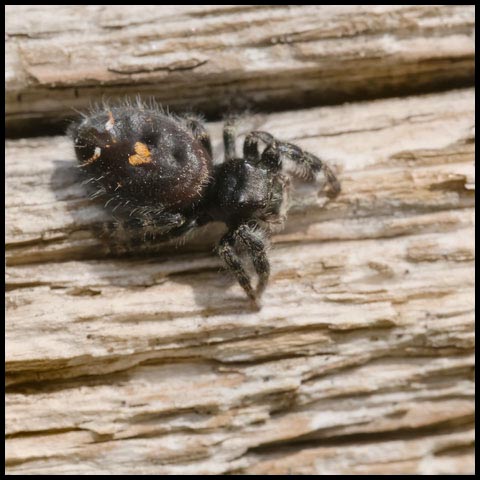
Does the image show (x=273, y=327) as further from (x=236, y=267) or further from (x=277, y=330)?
(x=236, y=267)

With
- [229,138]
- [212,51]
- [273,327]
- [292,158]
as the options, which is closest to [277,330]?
[273,327]

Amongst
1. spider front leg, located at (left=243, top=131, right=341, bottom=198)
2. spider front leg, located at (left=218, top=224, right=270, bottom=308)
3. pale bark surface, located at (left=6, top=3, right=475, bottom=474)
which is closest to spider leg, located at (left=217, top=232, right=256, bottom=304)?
spider front leg, located at (left=218, top=224, right=270, bottom=308)

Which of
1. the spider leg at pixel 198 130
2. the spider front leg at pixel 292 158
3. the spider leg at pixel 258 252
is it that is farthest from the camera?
the spider leg at pixel 198 130

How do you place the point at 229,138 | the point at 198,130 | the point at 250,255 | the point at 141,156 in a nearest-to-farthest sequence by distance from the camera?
the point at 141,156 → the point at 250,255 → the point at 198,130 → the point at 229,138

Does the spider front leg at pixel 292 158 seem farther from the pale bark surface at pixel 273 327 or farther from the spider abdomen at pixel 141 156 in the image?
the spider abdomen at pixel 141 156

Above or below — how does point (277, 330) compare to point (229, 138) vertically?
below

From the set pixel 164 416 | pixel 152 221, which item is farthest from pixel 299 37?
pixel 164 416

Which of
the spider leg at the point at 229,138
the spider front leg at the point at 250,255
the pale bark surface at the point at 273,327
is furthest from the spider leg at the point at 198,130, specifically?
the spider front leg at the point at 250,255

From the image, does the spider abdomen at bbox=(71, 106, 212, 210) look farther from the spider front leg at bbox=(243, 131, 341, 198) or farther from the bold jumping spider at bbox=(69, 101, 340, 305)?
the spider front leg at bbox=(243, 131, 341, 198)
